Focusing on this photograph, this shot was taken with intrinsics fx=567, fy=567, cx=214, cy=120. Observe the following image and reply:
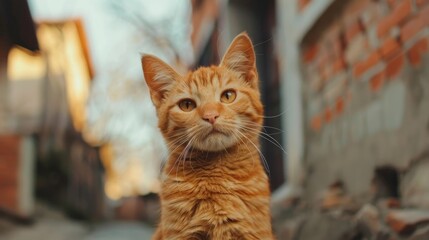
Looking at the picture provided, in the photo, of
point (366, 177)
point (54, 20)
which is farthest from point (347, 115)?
point (54, 20)

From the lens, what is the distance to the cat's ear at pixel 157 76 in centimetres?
253

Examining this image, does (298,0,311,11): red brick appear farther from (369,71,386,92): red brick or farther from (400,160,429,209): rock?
(400,160,429,209): rock

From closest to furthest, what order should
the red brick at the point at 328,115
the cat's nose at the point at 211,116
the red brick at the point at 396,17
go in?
the cat's nose at the point at 211,116 < the red brick at the point at 396,17 < the red brick at the point at 328,115

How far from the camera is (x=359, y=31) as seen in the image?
3.97m

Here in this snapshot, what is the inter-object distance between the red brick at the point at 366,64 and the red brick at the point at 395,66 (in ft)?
0.59

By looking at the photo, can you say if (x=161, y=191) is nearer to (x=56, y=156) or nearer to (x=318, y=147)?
(x=318, y=147)

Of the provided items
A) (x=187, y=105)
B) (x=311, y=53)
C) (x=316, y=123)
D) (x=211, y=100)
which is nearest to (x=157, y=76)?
(x=187, y=105)

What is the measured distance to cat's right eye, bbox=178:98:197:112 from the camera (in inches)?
94.3

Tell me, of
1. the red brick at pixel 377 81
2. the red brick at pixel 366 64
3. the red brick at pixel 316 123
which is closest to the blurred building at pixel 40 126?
the red brick at pixel 316 123

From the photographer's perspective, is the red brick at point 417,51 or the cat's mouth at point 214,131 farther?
the red brick at point 417,51

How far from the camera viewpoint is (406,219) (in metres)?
2.94

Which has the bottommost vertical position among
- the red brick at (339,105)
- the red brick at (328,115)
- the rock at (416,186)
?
the rock at (416,186)

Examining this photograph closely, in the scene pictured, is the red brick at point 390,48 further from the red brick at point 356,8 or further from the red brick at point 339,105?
the red brick at point 339,105

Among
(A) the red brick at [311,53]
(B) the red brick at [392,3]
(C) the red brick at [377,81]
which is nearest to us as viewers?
(B) the red brick at [392,3]
